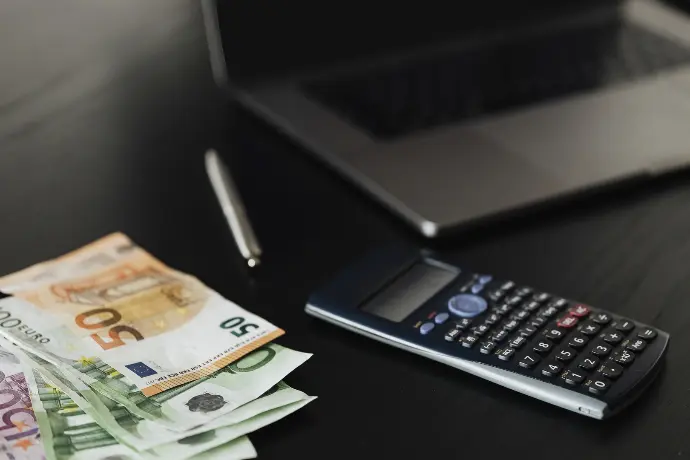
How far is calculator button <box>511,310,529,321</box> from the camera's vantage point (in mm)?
656

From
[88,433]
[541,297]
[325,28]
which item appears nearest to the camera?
[88,433]

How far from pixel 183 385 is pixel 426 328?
0.16 meters

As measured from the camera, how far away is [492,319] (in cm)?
65

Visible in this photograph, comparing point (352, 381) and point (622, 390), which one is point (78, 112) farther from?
point (622, 390)

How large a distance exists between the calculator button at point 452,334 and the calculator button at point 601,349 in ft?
0.29

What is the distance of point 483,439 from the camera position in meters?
0.59

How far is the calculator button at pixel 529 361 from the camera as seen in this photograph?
61cm

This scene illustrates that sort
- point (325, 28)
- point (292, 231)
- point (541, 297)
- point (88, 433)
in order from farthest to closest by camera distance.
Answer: point (325, 28), point (292, 231), point (541, 297), point (88, 433)

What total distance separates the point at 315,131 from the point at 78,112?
0.26m

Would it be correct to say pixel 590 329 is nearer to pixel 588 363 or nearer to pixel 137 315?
pixel 588 363

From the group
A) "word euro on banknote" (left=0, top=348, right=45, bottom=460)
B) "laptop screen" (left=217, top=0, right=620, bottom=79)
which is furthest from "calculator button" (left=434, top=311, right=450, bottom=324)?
"laptop screen" (left=217, top=0, right=620, bottom=79)

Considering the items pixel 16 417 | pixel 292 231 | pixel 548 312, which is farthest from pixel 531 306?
pixel 16 417

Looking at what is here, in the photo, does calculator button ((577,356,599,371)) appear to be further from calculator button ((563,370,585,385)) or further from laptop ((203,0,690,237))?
laptop ((203,0,690,237))

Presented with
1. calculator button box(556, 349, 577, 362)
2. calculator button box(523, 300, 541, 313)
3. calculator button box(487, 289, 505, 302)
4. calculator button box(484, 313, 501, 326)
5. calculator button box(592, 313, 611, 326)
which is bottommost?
calculator button box(592, 313, 611, 326)
